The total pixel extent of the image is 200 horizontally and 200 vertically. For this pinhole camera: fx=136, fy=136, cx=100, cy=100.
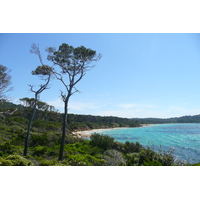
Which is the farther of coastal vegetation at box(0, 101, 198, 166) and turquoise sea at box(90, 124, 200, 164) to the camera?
turquoise sea at box(90, 124, 200, 164)

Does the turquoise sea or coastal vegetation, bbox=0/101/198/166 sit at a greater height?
coastal vegetation, bbox=0/101/198/166

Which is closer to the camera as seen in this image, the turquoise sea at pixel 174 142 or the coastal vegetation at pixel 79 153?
the coastal vegetation at pixel 79 153

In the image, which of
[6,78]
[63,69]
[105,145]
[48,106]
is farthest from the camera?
[48,106]

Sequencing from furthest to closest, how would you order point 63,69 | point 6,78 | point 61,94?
point 6,78 → point 63,69 → point 61,94

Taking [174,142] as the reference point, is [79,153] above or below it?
above

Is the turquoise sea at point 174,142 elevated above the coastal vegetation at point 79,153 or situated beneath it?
situated beneath

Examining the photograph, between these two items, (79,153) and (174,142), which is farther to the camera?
(174,142)

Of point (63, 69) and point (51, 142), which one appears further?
point (51, 142)

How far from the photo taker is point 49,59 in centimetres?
905
